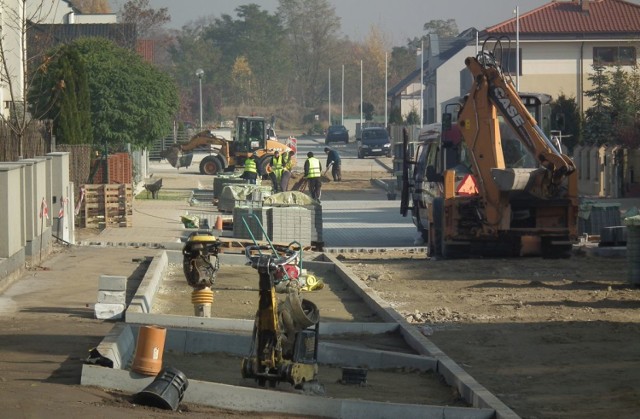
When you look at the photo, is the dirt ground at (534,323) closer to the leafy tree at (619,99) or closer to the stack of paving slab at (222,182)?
the stack of paving slab at (222,182)

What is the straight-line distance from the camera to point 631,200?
37125 millimetres

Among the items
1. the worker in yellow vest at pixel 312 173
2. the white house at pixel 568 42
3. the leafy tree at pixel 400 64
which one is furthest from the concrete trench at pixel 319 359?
the leafy tree at pixel 400 64

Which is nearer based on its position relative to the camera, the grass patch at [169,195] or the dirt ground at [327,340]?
the dirt ground at [327,340]

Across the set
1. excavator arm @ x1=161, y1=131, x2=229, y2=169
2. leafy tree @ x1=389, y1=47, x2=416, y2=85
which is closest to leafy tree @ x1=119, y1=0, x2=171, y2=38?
excavator arm @ x1=161, y1=131, x2=229, y2=169

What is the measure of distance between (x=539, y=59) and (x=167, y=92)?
28739mm

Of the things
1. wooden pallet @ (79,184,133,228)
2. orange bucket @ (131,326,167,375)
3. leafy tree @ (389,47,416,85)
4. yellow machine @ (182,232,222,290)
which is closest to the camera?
orange bucket @ (131,326,167,375)

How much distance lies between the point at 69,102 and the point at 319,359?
20.1 m

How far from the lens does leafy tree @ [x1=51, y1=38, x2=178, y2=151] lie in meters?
43.0

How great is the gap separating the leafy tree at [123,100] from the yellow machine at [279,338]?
3282cm

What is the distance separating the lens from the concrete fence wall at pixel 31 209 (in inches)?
682

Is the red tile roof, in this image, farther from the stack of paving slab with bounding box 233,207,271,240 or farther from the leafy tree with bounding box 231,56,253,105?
the leafy tree with bounding box 231,56,253,105

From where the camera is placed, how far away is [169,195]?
42906 millimetres

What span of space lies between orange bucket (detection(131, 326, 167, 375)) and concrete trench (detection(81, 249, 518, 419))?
0.07 m

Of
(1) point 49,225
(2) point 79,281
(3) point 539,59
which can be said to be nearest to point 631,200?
(1) point 49,225
